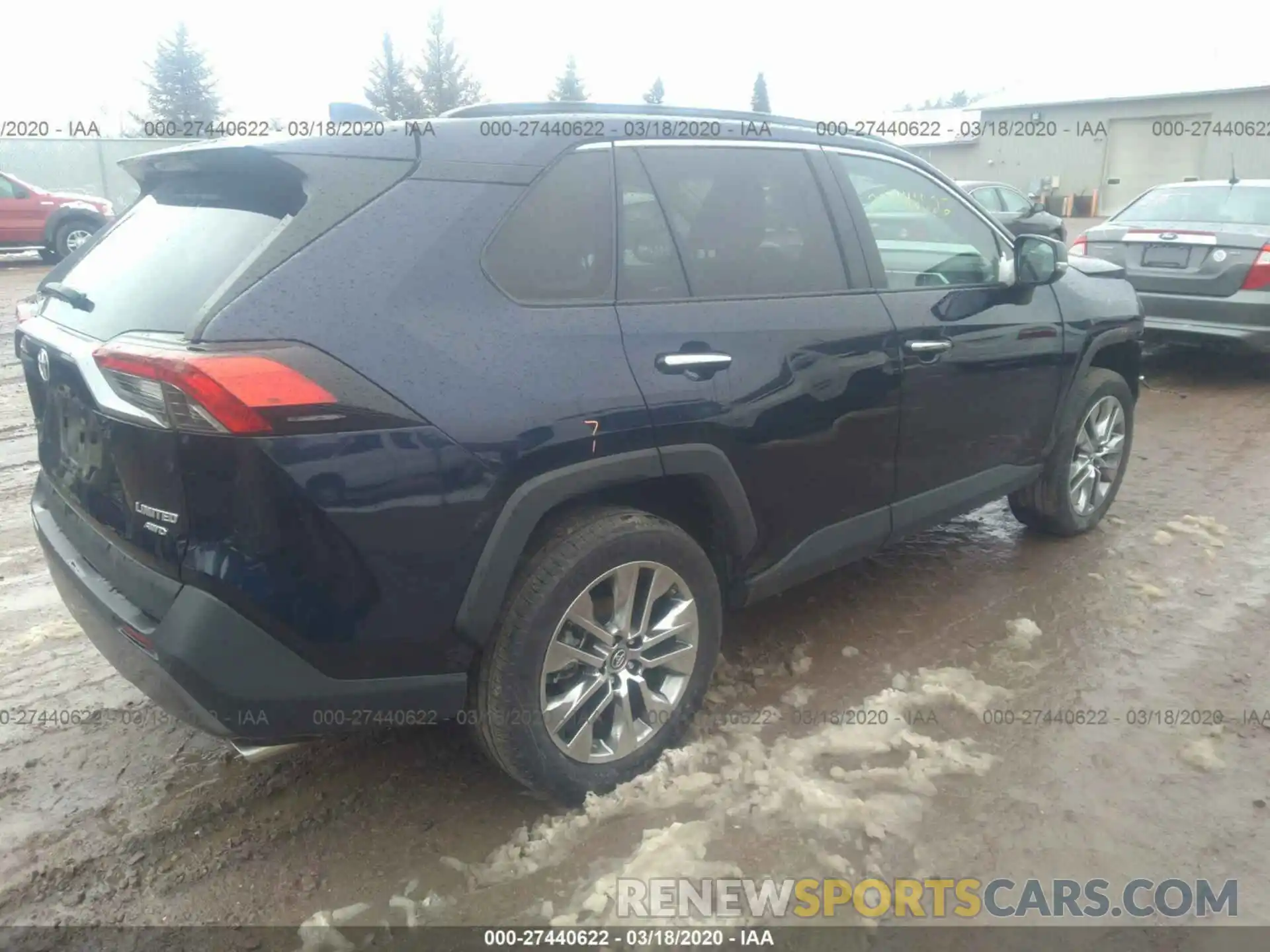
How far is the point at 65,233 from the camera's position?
1655 centimetres

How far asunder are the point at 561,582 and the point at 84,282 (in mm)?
1594

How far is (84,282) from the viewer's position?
276 centimetres

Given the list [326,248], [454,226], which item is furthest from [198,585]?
[454,226]

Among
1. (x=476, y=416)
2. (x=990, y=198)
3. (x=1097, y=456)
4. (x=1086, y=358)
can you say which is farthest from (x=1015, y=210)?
(x=476, y=416)

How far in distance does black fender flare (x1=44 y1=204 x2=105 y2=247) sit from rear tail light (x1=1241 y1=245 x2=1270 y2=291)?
646 inches

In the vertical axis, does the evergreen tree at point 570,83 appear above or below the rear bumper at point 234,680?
above

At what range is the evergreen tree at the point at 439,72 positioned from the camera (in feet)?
147

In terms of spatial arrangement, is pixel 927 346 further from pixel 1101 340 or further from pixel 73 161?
pixel 73 161

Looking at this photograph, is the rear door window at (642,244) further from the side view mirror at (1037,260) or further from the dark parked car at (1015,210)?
the dark parked car at (1015,210)

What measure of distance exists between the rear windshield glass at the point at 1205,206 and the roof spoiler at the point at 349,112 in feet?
24.3

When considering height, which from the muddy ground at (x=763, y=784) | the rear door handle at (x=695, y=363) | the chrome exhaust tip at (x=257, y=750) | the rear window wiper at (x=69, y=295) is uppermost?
the rear window wiper at (x=69, y=295)

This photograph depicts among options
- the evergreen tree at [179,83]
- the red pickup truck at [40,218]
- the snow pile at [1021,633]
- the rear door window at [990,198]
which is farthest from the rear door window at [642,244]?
the evergreen tree at [179,83]

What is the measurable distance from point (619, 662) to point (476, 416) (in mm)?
870

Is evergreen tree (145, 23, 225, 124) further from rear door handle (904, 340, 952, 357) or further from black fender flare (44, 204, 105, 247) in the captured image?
rear door handle (904, 340, 952, 357)
